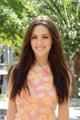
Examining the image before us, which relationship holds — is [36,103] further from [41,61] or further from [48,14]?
[48,14]

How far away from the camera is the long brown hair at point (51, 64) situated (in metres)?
2.63

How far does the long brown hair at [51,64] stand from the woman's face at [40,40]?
2cm

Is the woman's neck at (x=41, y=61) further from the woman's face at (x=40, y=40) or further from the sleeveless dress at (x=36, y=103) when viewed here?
the sleeveless dress at (x=36, y=103)

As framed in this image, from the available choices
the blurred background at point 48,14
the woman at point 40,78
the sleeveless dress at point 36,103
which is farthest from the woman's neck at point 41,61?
the blurred background at point 48,14

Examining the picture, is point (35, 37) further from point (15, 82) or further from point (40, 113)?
point (40, 113)

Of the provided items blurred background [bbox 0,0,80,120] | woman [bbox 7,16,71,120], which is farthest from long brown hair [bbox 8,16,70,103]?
blurred background [bbox 0,0,80,120]

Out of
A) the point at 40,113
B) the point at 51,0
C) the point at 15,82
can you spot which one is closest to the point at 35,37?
the point at 15,82

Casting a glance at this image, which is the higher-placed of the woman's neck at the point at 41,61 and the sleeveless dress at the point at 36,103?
the woman's neck at the point at 41,61

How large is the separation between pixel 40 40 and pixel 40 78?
0.83ft

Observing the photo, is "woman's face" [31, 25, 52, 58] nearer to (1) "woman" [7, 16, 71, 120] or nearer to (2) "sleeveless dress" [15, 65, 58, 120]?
(1) "woman" [7, 16, 71, 120]

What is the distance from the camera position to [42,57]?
2.69m

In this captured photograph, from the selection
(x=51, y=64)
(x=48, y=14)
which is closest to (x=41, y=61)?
(x=51, y=64)

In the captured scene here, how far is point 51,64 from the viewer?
8.95ft

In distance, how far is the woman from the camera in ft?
8.38
